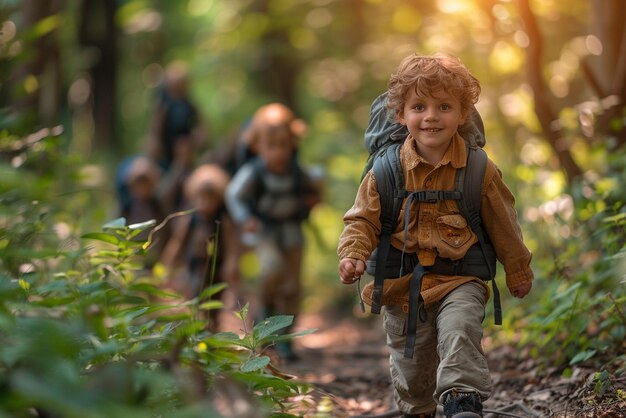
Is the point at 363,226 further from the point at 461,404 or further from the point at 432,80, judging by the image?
the point at 461,404

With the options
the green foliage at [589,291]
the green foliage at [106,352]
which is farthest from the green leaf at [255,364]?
the green foliage at [589,291]

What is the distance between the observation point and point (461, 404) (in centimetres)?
381

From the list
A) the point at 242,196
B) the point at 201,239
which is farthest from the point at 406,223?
the point at 201,239

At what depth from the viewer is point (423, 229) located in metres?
4.20

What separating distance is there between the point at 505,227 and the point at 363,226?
645mm

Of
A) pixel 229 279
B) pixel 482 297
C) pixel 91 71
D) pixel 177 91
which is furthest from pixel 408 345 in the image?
pixel 91 71

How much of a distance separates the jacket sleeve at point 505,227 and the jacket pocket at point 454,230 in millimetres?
117

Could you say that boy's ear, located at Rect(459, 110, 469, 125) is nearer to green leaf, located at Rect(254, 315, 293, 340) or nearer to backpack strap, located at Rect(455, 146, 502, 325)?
backpack strap, located at Rect(455, 146, 502, 325)

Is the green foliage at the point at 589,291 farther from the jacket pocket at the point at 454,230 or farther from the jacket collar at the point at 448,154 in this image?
the jacket collar at the point at 448,154

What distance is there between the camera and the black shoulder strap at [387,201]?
4.22 meters

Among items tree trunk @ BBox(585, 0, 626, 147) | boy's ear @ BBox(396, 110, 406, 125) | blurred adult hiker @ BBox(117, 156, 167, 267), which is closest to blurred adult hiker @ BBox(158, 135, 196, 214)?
blurred adult hiker @ BBox(117, 156, 167, 267)

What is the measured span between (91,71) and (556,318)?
1867 centimetres

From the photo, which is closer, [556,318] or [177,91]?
[556,318]

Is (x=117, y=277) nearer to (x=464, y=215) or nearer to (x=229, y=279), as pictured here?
(x=464, y=215)
